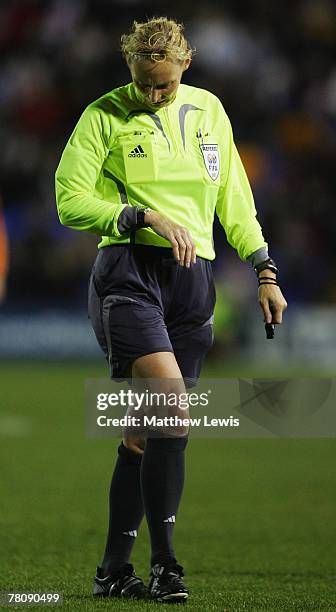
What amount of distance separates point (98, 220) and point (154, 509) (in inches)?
39.8

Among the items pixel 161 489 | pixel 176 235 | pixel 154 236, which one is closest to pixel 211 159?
pixel 154 236

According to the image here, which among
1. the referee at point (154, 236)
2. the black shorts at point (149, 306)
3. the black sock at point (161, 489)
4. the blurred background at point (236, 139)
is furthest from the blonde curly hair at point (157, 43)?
the blurred background at point (236, 139)

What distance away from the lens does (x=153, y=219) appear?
163 inches

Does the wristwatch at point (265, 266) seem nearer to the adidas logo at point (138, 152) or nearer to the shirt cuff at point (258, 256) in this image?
the shirt cuff at point (258, 256)

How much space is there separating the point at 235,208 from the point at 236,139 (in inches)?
504

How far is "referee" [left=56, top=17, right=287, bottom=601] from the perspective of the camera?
4.20 metres

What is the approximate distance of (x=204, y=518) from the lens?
262 inches

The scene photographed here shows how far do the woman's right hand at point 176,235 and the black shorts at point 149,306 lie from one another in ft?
0.86

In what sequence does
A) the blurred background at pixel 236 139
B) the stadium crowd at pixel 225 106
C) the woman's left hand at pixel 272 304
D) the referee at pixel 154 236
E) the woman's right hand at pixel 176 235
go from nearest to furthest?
the woman's right hand at pixel 176 235 < the referee at pixel 154 236 < the woman's left hand at pixel 272 304 < the blurred background at pixel 236 139 < the stadium crowd at pixel 225 106

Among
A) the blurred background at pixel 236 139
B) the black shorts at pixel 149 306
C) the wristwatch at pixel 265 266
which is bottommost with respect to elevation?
the black shorts at pixel 149 306

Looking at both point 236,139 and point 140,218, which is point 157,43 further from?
point 236,139

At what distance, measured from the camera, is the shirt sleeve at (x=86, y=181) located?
4176 mm

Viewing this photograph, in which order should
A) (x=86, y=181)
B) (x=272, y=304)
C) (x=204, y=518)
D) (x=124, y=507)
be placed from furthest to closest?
(x=204, y=518)
(x=124, y=507)
(x=272, y=304)
(x=86, y=181)

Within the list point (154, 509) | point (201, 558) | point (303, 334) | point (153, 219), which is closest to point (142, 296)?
point (153, 219)
